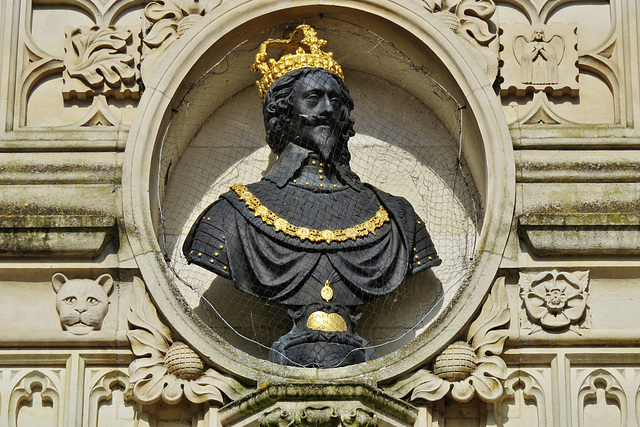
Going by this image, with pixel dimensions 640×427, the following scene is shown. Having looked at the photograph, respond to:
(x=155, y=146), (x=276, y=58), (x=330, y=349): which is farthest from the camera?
(x=276, y=58)

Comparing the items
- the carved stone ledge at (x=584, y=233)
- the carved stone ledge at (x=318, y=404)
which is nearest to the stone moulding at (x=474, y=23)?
the carved stone ledge at (x=584, y=233)

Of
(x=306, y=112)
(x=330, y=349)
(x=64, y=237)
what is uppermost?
(x=306, y=112)

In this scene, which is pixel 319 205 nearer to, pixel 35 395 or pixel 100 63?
pixel 100 63

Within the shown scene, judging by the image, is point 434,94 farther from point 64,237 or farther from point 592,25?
point 64,237

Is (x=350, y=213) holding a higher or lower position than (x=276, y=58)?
lower

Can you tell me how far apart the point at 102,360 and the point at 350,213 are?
146 centimetres

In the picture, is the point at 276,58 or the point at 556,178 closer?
the point at 556,178

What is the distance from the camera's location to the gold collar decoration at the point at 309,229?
9.62 meters

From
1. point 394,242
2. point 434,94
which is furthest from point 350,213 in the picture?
point 434,94

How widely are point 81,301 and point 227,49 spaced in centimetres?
169

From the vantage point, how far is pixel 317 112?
9961 millimetres

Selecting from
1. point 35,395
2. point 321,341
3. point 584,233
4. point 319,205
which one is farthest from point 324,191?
point 35,395

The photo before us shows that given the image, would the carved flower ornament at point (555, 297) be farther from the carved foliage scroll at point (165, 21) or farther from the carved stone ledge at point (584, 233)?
the carved foliage scroll at point (165, 21)

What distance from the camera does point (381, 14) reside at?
1019 centimetres
